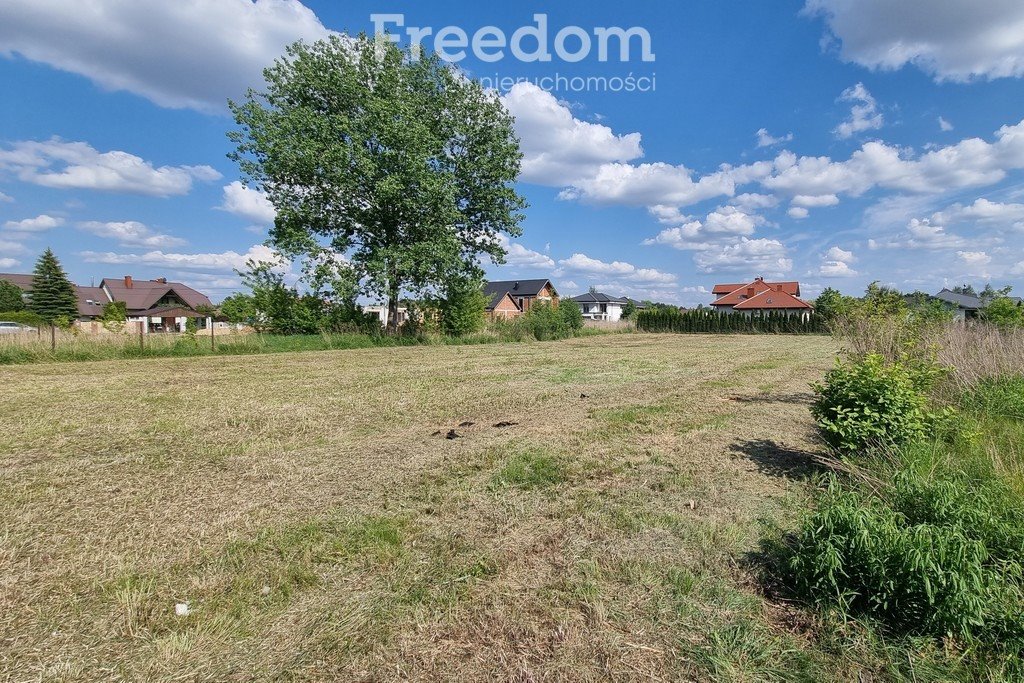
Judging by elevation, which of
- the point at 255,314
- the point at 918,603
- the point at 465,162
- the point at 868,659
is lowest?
the point at 868,659

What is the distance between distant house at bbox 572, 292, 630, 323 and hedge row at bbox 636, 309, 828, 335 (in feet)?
123

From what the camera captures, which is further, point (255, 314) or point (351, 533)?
point (255, 314)

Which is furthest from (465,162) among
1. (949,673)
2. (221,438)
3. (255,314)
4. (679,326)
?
(679,326)

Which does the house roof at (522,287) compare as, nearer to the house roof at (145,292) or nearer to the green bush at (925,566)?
the house roof at (145,292)

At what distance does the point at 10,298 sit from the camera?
4238cm

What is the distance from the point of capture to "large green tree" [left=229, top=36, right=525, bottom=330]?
56.0ft

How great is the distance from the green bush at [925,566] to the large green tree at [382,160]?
16744mm

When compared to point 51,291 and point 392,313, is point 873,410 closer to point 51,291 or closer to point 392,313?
point 392,313

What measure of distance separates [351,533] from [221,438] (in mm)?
2905

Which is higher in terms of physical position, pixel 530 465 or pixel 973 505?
pixel 973 505

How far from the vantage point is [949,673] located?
64.1 inches

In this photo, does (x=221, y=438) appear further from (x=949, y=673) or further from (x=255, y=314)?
(x=255, y=314)

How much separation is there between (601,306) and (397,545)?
7662 cm

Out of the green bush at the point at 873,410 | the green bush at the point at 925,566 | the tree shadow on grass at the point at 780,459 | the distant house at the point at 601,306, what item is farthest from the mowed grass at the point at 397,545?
the distant house at the point at 601,306
